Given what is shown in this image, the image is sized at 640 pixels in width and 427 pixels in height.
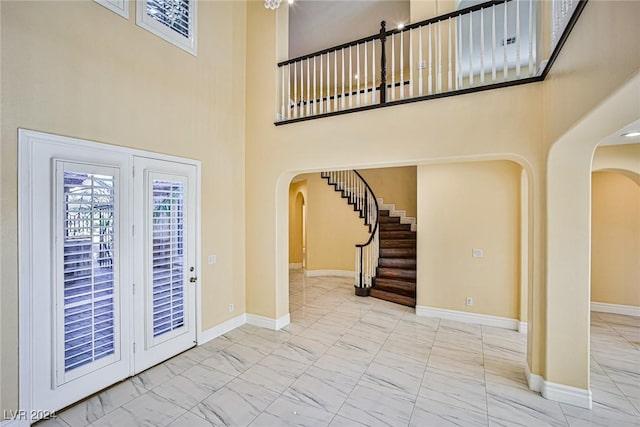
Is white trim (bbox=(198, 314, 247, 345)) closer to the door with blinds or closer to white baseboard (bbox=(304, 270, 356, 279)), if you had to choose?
the door with blinds

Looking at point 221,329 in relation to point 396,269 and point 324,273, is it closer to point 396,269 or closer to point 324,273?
point 396,269

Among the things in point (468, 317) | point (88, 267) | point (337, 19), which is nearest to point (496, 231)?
point (468, 317)

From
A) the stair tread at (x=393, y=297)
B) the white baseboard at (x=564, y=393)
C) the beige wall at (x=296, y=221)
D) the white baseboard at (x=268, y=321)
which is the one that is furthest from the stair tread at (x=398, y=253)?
the beige wall at (x=296, y=221)

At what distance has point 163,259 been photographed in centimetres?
348

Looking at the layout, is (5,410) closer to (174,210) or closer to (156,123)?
(174,210)

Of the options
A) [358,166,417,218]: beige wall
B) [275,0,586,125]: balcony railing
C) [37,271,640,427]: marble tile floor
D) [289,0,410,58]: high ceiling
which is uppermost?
[289,0,410,58]: high ceiling

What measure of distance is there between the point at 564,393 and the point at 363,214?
214 inches

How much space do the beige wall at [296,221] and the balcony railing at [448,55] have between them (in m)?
4.71

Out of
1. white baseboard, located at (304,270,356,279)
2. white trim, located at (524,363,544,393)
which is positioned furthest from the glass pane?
white baseboard, located at (304,270,356,279)

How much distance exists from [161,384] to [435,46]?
575 cm

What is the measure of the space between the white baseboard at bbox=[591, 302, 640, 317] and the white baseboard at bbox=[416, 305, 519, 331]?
2126 millimetres

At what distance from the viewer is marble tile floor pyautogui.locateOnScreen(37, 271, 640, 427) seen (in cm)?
256

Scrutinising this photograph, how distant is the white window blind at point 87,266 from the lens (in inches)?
103

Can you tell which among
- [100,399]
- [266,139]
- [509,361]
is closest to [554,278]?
[509,361]
